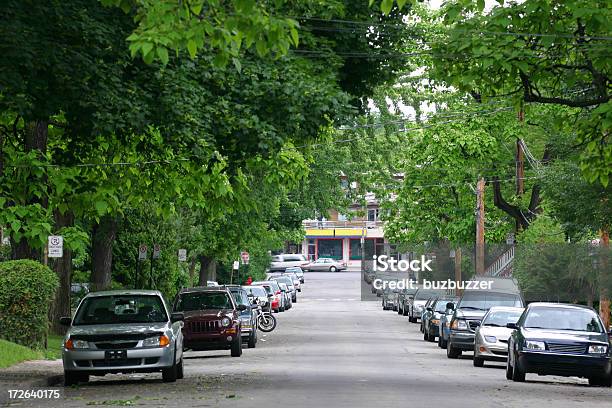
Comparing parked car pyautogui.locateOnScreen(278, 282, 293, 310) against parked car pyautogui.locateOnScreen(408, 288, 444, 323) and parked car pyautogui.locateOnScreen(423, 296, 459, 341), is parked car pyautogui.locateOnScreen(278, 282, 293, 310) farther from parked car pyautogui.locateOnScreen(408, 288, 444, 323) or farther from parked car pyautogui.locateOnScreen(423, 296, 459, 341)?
parked car pyautogui.locateOnScreen(423, 296, 459, 341)

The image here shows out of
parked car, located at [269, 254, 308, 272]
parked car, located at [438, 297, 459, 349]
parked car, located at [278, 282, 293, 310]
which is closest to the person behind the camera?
parked car, located at [438, 297, 459, 349]


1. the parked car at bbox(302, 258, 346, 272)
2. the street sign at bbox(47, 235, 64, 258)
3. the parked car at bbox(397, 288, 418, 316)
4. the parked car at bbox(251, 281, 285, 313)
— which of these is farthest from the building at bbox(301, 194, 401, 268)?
the street sign at bbox(47, 235, 64, 258)

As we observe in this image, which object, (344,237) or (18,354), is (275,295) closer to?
(18,354)

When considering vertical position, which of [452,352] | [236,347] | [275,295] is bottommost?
[452,352]

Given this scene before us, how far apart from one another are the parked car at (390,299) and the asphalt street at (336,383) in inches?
1373

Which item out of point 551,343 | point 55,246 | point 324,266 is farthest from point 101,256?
point 324,266

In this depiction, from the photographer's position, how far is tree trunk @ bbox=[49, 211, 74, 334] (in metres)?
34.4

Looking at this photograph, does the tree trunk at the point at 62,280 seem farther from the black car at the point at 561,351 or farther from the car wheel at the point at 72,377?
the black car at the point at 561,351

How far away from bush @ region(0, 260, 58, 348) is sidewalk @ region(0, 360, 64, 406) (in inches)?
101

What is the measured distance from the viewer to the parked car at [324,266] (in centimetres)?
14038

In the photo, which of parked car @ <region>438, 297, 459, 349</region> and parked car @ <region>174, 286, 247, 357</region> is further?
parked car @ <region>438, 297, 459, 349</region>

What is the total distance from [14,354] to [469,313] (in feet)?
43.9

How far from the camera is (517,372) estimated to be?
23.3 meters

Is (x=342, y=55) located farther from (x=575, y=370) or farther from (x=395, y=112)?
(x=395, y=112)
